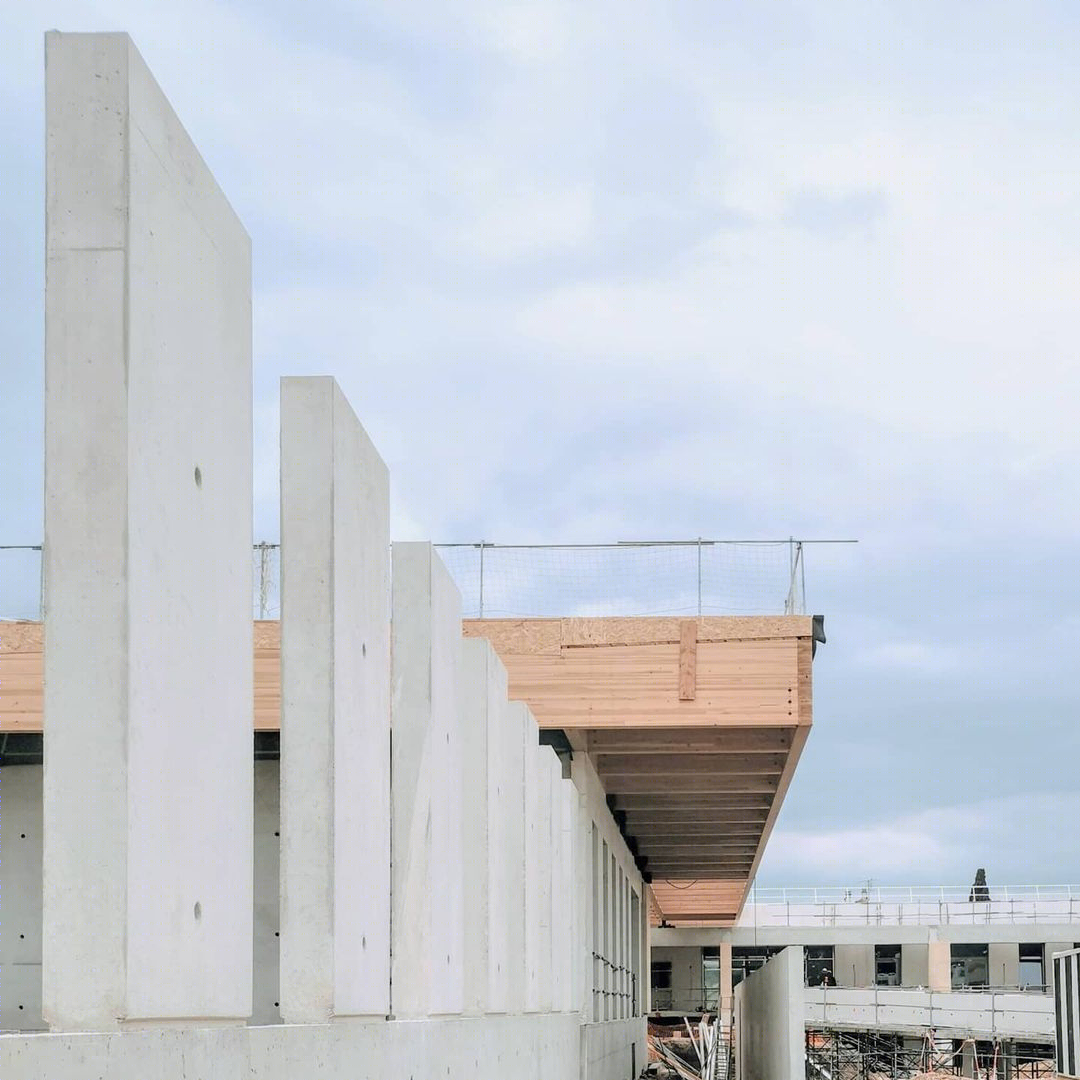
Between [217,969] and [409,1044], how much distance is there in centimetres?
345

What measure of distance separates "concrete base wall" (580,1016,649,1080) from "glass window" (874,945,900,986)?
35.6 metres

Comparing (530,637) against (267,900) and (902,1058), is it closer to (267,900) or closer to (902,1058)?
(267,900)

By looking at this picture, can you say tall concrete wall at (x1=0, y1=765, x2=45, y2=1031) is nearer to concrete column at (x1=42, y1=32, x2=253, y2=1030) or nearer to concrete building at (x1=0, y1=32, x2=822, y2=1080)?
concrete building at (x1=0, y1=32, x2=822, y2=1080)

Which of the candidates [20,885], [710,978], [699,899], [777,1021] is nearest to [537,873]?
[20,885]

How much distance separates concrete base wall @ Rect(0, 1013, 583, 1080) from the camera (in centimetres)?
401

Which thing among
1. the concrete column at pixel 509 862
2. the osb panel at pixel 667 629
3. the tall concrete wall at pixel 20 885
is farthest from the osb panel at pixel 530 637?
the concrete column at pixel 509 862

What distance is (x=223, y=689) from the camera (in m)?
5.41

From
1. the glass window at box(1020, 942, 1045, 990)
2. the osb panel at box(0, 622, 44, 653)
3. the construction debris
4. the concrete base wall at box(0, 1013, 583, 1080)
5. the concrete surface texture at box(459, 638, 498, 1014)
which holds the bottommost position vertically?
the construction debris

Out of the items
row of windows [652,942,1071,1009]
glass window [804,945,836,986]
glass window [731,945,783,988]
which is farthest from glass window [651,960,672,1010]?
glass window [804,945,836,986]

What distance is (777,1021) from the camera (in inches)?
1387

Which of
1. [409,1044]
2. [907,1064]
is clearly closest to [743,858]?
[907,1064]

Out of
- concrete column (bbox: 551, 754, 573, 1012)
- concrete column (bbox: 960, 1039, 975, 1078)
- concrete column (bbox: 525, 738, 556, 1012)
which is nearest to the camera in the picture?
concrete column (bbox: 525, 738, 556, 1012)

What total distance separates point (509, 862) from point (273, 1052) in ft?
30.2

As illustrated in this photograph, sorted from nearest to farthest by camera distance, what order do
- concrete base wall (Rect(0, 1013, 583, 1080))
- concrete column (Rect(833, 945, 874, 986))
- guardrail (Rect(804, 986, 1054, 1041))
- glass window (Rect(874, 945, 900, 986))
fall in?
1. concrete base wall (Rect(0, 1013, 583, 1080))
2. guardrail (Rect(804, 986, 1054, 1041))
3. concrete column (Rect(833, 945, 874, 986))
4. glass window (Rect(874, 945, 900, 986))
